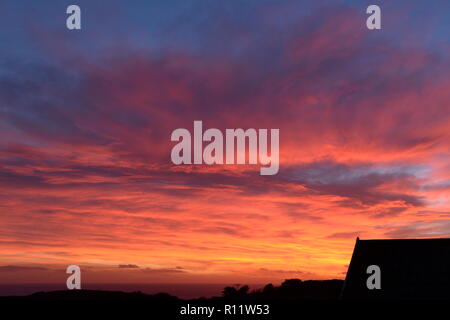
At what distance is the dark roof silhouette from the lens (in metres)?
45.5

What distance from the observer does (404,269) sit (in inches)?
1834

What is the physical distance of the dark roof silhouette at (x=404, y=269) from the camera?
4547 cm
